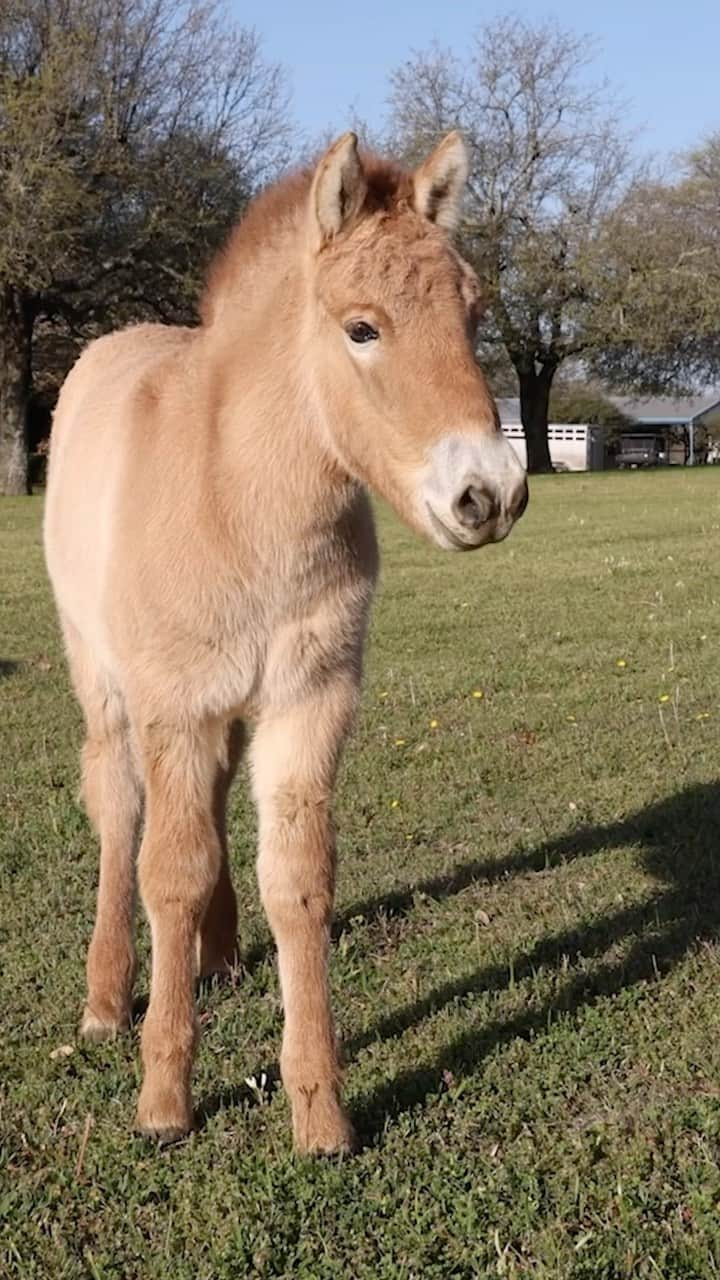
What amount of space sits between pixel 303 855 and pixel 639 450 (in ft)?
242

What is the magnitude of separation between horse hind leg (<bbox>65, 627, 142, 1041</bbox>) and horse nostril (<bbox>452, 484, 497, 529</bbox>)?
2015 millimetres

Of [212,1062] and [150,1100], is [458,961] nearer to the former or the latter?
[212,1062]

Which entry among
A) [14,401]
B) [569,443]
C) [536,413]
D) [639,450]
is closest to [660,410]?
[639,450]

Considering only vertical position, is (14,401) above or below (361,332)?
above

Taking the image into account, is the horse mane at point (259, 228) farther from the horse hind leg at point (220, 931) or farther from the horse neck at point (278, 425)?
the horse hind leg at point (220, 931)

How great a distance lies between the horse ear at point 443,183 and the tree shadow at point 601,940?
106 inches

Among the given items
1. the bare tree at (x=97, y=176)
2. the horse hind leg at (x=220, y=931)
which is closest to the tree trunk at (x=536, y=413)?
the bare tree at (x=97, y=176)

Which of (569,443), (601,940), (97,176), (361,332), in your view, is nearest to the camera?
(361,332)

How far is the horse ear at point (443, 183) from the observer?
361cm

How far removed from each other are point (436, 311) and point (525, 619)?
31.5ft

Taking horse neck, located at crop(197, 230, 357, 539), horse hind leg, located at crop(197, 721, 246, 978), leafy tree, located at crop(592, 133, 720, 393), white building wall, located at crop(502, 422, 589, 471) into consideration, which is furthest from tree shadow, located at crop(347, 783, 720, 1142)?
white building wall, located at crop(502, 422, 589, 471)

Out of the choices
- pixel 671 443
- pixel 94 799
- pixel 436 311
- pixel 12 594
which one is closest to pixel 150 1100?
pixel 94 799

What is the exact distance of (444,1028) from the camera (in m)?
4.48

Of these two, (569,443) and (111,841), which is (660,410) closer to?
(569,443)
